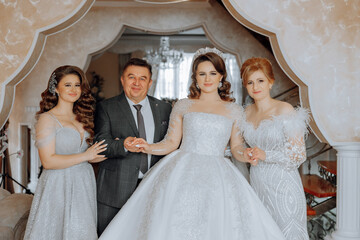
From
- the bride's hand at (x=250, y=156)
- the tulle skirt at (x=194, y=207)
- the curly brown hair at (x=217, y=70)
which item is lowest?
the tulle skirt at (x=194, y=207)

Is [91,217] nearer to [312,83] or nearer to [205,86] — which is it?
[205,86]

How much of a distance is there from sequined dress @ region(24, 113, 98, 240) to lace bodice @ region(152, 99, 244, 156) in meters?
0.66

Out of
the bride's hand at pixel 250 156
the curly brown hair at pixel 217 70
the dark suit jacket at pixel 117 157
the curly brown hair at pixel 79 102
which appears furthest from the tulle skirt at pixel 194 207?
the curly brown hair at pixel 79 102

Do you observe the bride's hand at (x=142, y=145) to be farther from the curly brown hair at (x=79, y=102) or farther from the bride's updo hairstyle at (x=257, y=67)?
the bride's updo hairstyle at (x=257, y=67)

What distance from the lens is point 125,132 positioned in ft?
10.7

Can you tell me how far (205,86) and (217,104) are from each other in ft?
0.60

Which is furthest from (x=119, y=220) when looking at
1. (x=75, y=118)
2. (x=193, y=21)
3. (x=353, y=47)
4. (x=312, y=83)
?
(x=193, y=21)

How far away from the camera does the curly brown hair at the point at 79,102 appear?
123 inches

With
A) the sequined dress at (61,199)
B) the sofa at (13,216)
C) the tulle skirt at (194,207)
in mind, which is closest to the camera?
the tulle skirt at (194,207)

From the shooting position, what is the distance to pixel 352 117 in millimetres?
3611

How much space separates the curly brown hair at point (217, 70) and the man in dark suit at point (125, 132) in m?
0.38

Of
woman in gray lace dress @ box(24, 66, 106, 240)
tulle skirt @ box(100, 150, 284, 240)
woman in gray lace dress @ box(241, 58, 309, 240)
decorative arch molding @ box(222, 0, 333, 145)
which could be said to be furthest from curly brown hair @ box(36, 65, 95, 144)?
decorative arch molding @ box(222, 0, 333, 145)

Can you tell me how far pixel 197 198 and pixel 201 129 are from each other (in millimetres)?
606

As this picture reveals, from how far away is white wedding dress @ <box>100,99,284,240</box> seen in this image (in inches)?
102
